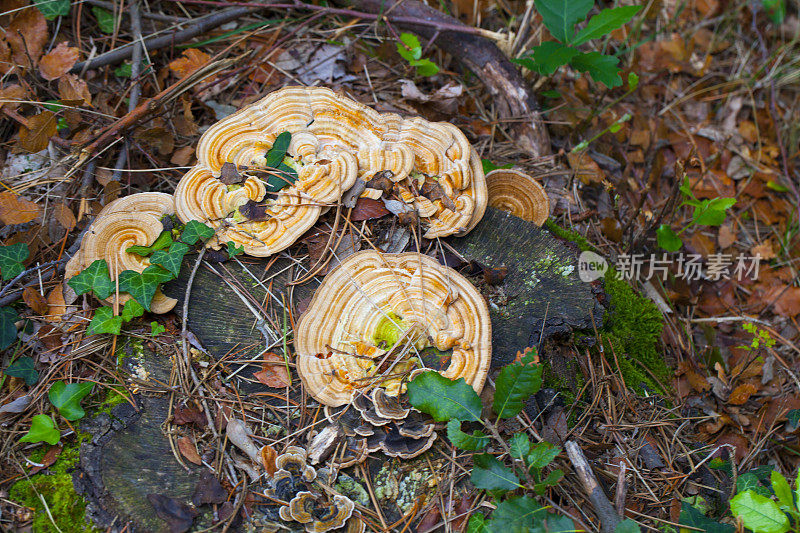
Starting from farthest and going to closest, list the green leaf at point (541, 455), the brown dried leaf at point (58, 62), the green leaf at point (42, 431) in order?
the brown dried leaf at point (58, 62) < the green leaf at point (42, 431) < the green leaf at point (541, 455)

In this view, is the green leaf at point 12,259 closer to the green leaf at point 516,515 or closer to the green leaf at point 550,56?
the green leaf at point 516,515

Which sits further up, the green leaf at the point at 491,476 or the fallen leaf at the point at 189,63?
the fallen leaf at the point at 189,63

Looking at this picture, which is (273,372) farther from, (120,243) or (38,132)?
(38,132)

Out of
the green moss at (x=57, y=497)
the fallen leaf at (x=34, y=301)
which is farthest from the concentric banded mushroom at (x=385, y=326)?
the fallen leaf at (x=34, y=301)

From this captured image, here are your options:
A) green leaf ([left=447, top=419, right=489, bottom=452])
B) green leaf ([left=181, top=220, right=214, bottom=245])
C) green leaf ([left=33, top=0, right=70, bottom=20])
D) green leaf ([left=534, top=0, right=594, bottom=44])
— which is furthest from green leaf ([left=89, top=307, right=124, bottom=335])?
green leaf ([left=534, top=0, right=594, bottom=44])

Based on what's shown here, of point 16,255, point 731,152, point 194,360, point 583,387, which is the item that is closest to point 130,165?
point 16,255
